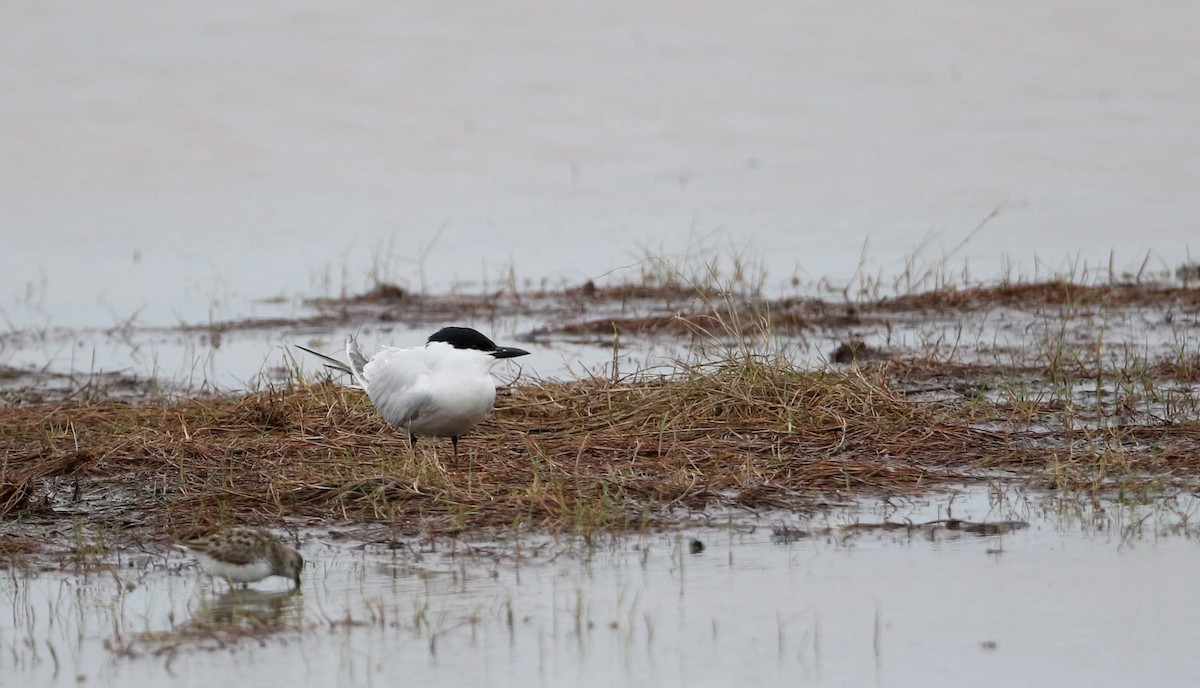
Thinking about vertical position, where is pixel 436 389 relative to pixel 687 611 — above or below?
above

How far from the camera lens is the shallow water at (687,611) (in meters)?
5.05

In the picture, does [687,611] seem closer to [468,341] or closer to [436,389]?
[436,389]

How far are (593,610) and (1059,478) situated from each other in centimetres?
238

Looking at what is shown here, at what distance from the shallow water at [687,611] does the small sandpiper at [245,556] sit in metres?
0.10

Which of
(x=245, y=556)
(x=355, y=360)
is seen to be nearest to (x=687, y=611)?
(x=245, y=556)

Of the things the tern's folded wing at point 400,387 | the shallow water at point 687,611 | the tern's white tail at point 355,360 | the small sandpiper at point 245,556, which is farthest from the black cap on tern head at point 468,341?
the small sandpiper at point 245,556

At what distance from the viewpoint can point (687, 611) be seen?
5559 mm

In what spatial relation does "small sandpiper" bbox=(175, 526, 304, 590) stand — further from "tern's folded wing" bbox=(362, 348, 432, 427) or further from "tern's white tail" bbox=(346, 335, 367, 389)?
"tern's white tail" bbox=(346, 335, 367, 389)

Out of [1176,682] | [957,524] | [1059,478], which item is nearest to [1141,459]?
[1059,478]

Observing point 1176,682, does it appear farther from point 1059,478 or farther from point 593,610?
point 1059,478

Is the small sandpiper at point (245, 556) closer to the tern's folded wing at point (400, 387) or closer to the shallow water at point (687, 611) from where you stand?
the shallow water at point (687, 611)

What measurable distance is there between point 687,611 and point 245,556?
148 cm

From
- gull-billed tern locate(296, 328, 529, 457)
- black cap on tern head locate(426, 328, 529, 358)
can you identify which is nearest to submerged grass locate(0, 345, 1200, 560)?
gull-billed tern locate(296, 328, 529, 457)

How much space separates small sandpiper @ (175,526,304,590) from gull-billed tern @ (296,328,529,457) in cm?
149
